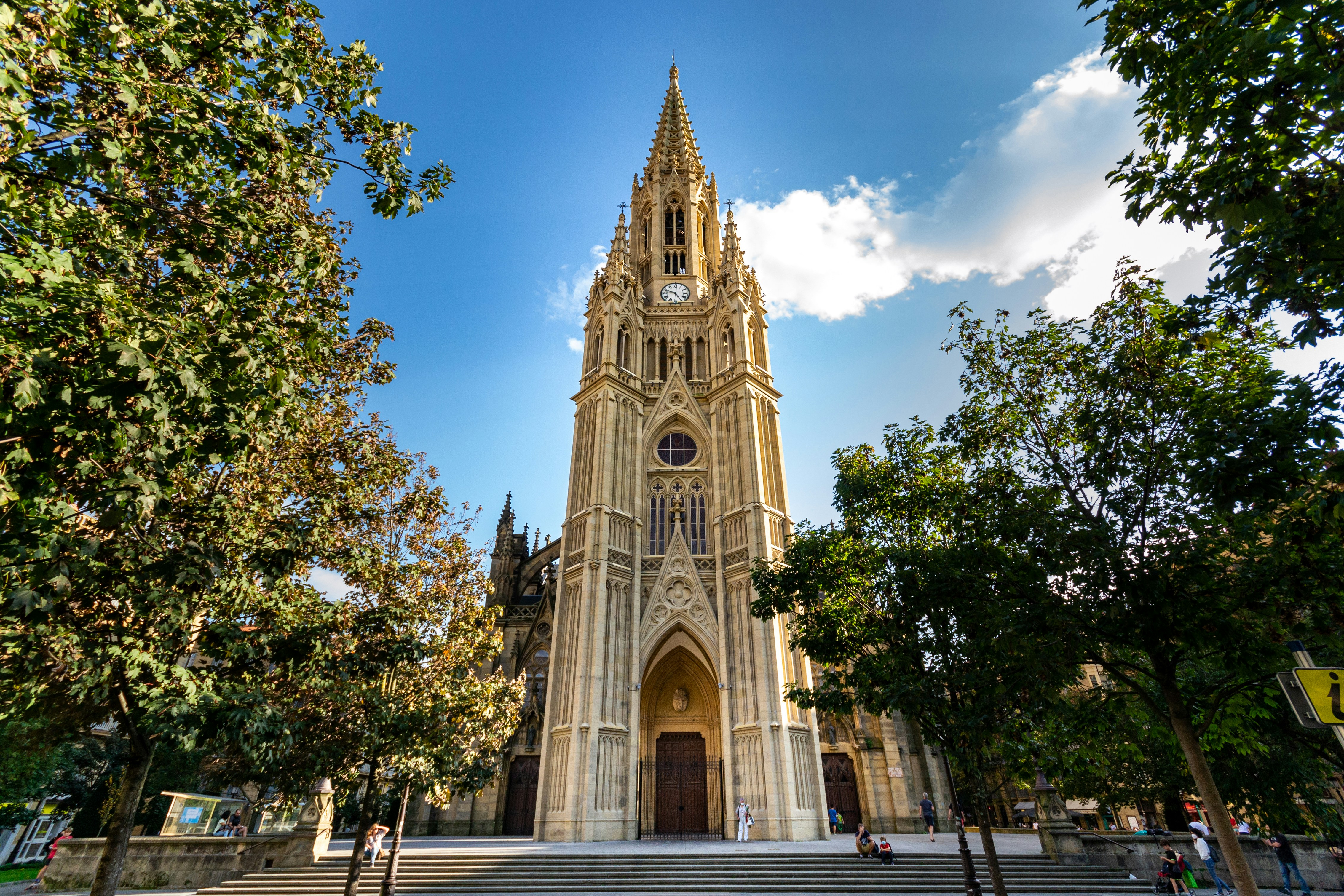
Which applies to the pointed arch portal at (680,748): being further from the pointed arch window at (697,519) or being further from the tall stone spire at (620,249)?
the tall stone spire at (620,249)

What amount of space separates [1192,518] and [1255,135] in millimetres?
4048

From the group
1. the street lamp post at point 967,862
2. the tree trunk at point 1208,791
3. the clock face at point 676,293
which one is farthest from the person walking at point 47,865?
the clock face at point 676,293

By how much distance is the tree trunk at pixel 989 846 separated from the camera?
9.35m

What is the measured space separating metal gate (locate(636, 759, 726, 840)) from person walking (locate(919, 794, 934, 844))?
259 inches

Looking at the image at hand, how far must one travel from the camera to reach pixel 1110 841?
45.6 ft

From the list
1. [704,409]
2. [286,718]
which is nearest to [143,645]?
[286,718]

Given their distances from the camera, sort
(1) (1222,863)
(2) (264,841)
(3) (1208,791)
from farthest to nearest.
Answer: (2) (264,841) → (1) (1222,863) → (3) (1208,791)

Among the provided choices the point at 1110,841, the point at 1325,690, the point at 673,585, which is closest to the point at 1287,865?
the point at 1110,841

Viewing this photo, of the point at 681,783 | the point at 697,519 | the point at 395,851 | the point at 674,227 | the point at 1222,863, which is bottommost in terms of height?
the point at 1222,863

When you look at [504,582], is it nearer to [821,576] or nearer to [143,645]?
[821,576]

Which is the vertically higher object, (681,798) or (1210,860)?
(681,798)

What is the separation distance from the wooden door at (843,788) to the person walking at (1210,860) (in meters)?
12.0

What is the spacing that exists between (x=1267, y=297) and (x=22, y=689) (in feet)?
39.7

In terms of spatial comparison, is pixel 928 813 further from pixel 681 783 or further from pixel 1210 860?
pixel 1210 860
